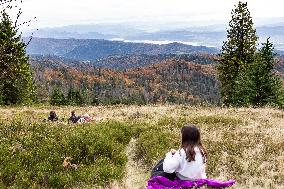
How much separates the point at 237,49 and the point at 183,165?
46238 mm

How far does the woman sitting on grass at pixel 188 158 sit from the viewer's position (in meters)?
8.79

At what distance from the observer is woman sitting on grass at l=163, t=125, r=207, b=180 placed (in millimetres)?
8789

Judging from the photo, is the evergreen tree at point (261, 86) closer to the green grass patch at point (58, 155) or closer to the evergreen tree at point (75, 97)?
the green grass patch at point (58, 155)

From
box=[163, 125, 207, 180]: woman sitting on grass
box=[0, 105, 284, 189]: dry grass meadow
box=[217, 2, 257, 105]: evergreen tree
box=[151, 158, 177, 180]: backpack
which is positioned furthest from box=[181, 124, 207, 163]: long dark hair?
box=[217, 2, 257, 105]: evergreen tree

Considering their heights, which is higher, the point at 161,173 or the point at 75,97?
the point at 161,173

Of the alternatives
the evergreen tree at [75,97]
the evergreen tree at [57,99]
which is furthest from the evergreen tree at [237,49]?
the evergreen tree at [75,97]

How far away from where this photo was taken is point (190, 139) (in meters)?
8.82

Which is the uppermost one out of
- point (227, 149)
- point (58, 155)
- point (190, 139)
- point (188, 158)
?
point (190, 139)

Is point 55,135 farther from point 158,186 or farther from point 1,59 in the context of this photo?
point 158,186

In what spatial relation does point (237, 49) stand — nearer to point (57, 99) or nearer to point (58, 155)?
point (57, 99)

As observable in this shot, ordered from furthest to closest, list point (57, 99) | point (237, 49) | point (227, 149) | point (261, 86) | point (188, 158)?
point (57, 99)
point (237, 49)
point (261, 86)
point (227, 149)
point (188, 158)

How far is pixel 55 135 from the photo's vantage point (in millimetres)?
15336

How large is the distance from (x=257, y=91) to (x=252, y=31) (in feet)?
51.1

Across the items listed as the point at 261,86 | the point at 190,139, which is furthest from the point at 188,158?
the point at 261,86
